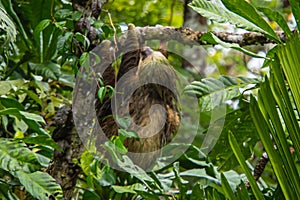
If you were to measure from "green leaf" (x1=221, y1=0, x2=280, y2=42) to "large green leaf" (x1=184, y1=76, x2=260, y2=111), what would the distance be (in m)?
0.19

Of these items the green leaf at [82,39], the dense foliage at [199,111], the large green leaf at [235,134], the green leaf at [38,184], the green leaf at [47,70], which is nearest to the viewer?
the dense foliage at [199,111]

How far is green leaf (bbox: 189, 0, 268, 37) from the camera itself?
90cm

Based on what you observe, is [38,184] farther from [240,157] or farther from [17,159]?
[240,157]

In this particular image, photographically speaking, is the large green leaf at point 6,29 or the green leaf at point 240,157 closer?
the green leaf at point 240,157

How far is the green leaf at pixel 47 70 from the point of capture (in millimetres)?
1328

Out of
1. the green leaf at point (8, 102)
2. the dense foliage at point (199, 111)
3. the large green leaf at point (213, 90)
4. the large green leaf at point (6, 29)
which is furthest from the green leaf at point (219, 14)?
the green leaf at point (8, 102)

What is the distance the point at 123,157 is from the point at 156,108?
0.39ft

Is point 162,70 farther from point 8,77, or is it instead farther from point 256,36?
point 8,77

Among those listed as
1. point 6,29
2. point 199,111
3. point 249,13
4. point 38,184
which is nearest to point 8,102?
point 6,29

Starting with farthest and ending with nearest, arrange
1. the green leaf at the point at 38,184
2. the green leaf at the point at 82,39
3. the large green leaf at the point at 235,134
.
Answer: the large green leaf at the point at 235,134 → the green leaf at the point at 82,39 → the green leaf at the point at 38,184

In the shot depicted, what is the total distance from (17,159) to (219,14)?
429 millimetres

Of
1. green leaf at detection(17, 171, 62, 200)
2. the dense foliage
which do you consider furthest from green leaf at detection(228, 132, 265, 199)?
green leaf at detection(17, 171, 62, 200)

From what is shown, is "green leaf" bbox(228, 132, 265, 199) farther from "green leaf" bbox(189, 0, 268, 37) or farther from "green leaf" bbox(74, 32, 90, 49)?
"green leaf" bbox(74, 32, 90, 49)

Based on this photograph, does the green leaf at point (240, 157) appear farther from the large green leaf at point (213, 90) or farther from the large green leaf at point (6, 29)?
the large green leaf at point (6, 29)
